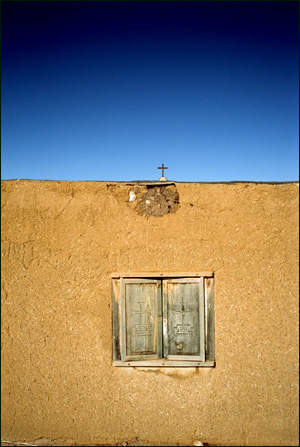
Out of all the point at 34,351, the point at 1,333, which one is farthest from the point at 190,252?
the point at 1,333

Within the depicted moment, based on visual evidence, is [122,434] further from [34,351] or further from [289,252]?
[289,252]

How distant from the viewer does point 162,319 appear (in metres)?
3.32

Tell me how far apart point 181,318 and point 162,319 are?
203 mm

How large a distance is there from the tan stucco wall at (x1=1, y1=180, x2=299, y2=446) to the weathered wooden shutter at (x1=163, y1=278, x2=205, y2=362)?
0.18 m

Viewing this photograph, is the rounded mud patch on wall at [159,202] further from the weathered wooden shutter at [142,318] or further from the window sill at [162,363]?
the window sill at [162,363]

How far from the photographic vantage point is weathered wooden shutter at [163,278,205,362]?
3.28 m

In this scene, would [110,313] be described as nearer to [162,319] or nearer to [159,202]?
[162,319]

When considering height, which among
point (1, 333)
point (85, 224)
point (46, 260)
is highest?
point (85, 224)

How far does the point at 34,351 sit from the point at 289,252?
288cm

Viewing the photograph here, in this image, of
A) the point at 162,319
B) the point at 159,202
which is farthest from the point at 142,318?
the point at 159,202

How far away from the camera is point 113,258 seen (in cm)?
329

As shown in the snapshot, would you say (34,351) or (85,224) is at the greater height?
(85,224)

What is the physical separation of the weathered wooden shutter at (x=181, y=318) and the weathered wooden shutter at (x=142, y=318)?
86 millimetres

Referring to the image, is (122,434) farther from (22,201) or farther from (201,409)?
(22,201)
